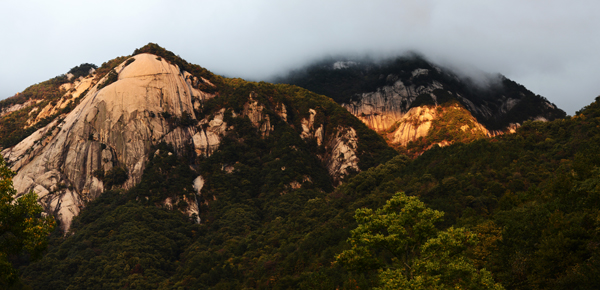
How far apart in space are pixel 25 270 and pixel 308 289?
235ft

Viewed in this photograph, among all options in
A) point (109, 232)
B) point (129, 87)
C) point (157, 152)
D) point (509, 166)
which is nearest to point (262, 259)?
point (109, 232)

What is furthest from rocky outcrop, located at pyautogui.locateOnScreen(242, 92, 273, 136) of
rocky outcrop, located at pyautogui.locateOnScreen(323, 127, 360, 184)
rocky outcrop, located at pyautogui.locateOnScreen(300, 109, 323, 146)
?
rocky outcrop, located at pyautogui.locateOnScreen(323, 127, 360, 184)

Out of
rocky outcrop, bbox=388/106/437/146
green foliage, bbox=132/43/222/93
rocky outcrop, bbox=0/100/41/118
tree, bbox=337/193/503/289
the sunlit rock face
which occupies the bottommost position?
tree, bbox=337/193/503/289

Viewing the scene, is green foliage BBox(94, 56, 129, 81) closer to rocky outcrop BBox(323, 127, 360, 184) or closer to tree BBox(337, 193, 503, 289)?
rocky outcrop BBox(323, 127, 360, 184)

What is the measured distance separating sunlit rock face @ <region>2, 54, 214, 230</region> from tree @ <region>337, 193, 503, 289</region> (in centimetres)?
11103

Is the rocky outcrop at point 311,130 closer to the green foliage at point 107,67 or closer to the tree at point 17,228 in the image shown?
the green foliage at point 107,67

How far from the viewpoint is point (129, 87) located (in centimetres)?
15000

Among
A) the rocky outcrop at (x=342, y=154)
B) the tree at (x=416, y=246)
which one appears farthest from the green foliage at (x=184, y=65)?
the tree at (x=416, y=246)

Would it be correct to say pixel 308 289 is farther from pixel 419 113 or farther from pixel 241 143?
pixel 419 113

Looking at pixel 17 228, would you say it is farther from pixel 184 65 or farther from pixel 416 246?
pixel 184 65

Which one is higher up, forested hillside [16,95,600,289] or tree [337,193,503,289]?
forested hillside [16,95,600,289]

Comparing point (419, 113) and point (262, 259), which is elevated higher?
point (419, 113)

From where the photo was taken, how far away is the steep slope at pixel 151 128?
132 metres

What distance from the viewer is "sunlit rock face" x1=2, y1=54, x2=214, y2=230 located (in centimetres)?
12912
